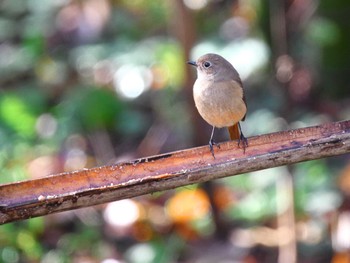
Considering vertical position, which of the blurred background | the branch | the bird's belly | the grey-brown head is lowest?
the branch

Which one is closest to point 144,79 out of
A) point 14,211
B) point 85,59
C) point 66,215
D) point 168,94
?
point 168,94

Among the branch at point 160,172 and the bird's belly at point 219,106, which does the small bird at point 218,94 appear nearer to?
the bird's belly at point 219,106

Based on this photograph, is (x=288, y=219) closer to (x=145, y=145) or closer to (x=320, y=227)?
(x=320, y=227)

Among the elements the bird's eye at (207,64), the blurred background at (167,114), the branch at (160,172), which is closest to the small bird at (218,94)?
the bird's eye at (207,64)

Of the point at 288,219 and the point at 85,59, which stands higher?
the point at 85,59

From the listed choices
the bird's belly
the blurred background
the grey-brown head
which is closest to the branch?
the bird's belly

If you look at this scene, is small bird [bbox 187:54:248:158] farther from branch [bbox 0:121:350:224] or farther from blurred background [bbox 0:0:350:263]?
blurred background [bbox 0:0:350:263]

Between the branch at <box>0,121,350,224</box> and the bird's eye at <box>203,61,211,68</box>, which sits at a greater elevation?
the bird's eye at <box>203,61,211,68</box>
